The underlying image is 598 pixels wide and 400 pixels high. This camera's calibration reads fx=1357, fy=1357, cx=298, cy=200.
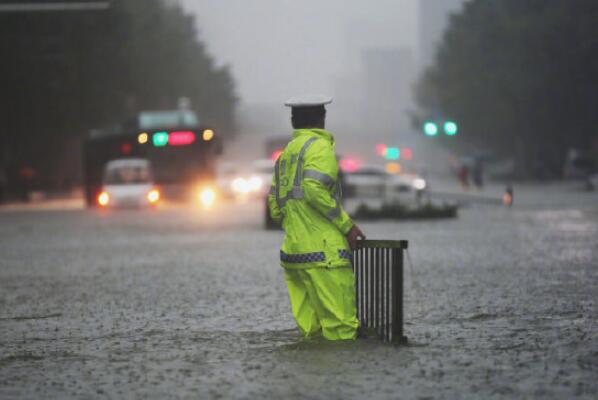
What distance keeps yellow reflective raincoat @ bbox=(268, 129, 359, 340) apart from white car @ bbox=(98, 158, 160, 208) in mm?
35391

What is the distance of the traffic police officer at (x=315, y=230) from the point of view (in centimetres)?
905

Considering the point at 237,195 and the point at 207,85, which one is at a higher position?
the point at 207,85

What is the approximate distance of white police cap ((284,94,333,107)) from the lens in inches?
364

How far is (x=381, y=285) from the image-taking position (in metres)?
9.35

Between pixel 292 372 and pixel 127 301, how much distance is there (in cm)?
554

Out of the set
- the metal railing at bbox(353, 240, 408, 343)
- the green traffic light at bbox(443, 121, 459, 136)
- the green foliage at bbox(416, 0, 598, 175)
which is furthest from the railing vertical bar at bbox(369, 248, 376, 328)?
the green foliage at bbox(416, 0, 598, 175)

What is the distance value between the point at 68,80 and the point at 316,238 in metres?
53.9

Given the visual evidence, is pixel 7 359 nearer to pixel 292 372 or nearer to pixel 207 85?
pixel 292 372

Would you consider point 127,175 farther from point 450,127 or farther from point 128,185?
point 450,127

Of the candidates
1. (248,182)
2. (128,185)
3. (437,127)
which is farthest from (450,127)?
(248,182)

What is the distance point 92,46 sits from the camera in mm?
63969

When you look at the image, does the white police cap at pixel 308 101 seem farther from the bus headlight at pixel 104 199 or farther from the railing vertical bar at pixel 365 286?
the bus headlight at pixel 104 199

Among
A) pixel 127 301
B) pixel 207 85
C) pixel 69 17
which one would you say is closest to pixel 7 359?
pixel 127 301

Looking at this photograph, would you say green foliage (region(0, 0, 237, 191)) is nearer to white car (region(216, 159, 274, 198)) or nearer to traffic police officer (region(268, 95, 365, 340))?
white car (region(216, 159, 274, 198))
